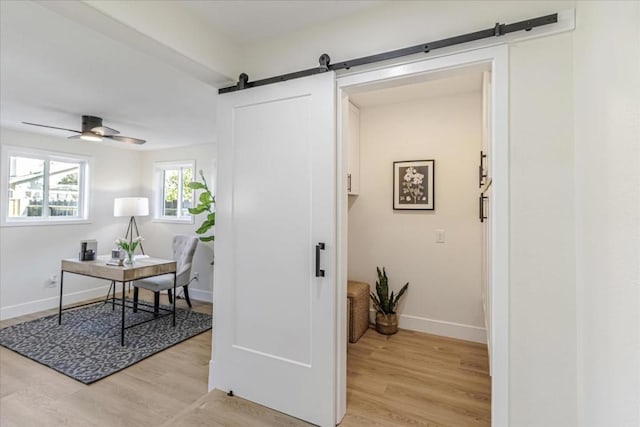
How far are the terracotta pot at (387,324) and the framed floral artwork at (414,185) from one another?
117cm

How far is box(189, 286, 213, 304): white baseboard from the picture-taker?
4.79 meters

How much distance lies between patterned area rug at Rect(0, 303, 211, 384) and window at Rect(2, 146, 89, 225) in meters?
1.45

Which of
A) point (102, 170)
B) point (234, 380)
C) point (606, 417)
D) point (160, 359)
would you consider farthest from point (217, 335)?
point (102, 170)

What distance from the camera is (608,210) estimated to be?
3.34 feet

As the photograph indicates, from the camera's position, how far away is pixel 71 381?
8.04ft

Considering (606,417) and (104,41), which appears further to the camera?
(104,41)

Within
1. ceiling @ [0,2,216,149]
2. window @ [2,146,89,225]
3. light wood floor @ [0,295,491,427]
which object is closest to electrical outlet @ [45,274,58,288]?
window @ [2,146,89,225]

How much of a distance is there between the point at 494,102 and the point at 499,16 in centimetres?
41

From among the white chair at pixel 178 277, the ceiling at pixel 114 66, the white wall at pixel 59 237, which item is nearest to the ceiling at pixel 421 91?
the ceiling at pixel 114 66

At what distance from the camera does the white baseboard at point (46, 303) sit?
12.8ft

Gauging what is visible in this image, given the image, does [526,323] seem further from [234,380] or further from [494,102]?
[234,380]

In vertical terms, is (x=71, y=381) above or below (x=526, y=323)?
below

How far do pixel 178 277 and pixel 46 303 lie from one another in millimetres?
1952

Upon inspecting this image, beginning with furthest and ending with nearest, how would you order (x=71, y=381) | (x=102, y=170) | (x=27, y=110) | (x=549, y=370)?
1. (x=102, y=170)
2. (x=27, y=110)
3. (x=71, y=381)
4. (x=549, y=370)
